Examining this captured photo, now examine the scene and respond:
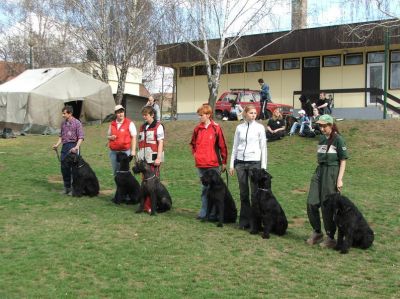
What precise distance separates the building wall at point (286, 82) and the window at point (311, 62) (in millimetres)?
248

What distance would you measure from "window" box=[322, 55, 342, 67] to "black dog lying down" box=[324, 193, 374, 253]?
73.9 feet

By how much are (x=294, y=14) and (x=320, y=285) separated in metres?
22.8

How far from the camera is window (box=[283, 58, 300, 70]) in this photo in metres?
29.1

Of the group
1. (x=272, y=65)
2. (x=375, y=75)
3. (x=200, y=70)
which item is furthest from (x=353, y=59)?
(x=200, y=70)

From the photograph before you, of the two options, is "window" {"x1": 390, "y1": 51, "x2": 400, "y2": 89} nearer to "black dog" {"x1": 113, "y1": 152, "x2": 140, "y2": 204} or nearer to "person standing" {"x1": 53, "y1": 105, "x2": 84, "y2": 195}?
"person standing" {"x1": 53, "y1": 105, "x2": 84, "y2": 195}

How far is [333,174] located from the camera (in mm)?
6594

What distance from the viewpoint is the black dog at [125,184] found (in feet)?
29.4

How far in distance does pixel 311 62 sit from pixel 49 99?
14.0 m

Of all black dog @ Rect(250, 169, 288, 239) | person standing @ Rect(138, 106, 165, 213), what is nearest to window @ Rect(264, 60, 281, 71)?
person standing @ Rect(138, 106, 165, 213)

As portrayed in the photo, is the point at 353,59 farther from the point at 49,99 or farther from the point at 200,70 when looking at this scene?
the point at 49,99

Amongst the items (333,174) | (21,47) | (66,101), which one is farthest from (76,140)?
(21,47)

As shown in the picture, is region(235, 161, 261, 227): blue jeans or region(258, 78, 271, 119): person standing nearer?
region(235, 161, 261, 227): blue jeans

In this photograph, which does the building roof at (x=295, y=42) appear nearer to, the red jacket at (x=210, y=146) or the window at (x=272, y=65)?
the window at (x=272, y=65)

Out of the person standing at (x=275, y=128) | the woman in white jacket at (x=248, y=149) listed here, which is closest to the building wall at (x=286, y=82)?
the person standing at (x=275, y=128)
